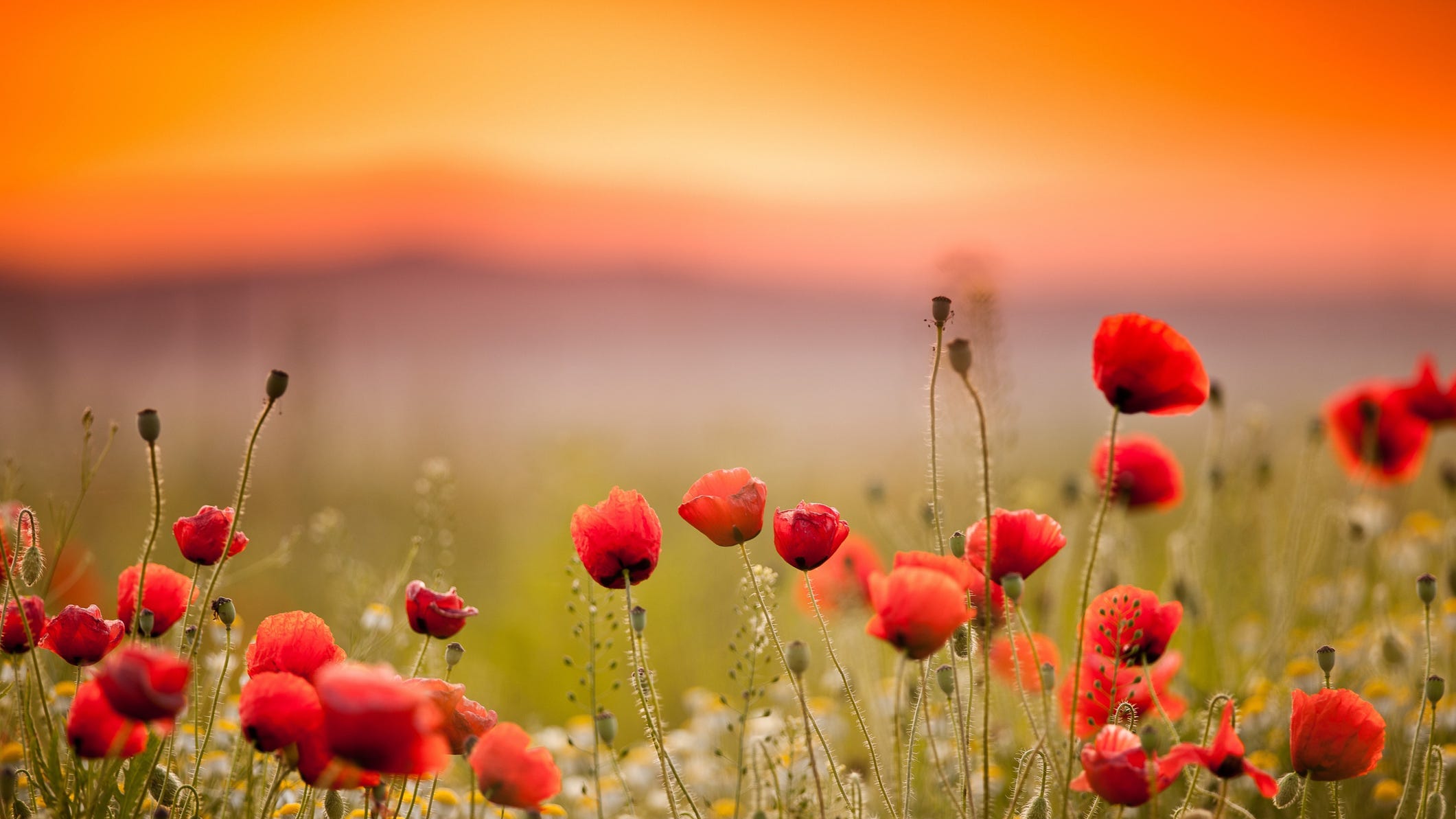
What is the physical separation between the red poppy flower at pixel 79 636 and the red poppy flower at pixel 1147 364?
1544 millimetres

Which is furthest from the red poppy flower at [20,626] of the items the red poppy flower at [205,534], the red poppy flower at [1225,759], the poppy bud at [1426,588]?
the poppy bud at [1426,588]

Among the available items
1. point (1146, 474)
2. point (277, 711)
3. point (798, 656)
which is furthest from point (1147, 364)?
point (1146, 474)

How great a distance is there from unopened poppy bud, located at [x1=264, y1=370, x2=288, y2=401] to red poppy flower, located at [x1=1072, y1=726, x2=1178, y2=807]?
117 cm

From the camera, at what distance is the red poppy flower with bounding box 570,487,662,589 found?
5.19 feet

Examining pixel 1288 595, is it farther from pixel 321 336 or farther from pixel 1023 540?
pixel 321 336

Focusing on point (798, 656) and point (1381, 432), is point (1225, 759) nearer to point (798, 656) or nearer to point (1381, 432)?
point (798, 656)

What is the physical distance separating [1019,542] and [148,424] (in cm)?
125

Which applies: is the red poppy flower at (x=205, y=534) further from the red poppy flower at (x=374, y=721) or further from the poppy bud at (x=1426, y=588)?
the poppy bud at (x=1426, y=588)

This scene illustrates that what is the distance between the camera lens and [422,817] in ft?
6.07

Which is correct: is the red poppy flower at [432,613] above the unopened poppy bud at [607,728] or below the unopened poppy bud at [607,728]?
above

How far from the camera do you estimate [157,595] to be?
1.73 metres

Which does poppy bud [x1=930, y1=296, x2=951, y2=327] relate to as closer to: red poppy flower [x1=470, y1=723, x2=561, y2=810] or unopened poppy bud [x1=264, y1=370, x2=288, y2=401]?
red poppy flower [x1=470, y1=723, x2=561, y2=810]

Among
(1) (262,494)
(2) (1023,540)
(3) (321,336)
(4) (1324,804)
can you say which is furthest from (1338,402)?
(1) (262,494)

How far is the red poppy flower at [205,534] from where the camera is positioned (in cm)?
162
